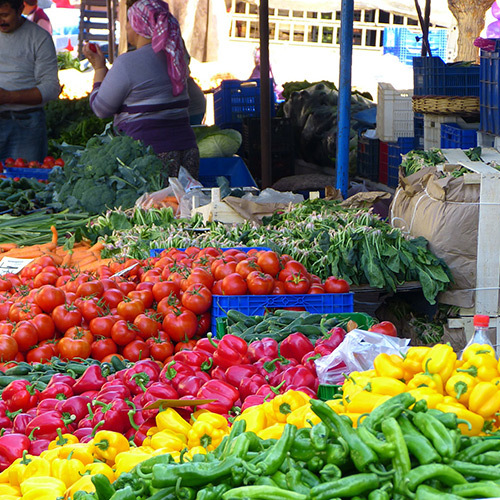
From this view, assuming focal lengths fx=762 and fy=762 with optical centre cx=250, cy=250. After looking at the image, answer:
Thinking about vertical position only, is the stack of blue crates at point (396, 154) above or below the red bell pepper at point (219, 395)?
above

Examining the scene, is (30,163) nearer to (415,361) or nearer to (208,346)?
(208,346)

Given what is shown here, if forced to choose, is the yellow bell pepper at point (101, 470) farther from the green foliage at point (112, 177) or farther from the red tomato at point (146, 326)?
the green foliage at point (112, 177)

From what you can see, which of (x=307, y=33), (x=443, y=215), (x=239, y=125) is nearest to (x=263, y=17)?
(x=239, y=125)

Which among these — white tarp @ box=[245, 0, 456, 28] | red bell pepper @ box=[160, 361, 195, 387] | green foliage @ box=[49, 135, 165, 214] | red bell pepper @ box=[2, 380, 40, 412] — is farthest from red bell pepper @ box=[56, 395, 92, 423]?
white tarp @ box=[245, 0, 456, 28]

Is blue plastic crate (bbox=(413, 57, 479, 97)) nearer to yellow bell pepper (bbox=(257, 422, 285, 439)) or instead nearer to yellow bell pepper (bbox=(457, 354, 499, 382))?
yellow bell pepper (bbox=(457, 354, 499, 382))

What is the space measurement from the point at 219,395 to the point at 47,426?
608 millimetres

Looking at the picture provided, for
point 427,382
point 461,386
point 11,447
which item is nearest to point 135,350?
point 11,447

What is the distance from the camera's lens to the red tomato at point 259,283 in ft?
13.2

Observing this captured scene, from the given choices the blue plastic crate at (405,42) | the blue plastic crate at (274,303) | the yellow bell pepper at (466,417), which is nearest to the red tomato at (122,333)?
the blue plastic crate at (274,303)

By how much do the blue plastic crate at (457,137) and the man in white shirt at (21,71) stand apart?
3999mm

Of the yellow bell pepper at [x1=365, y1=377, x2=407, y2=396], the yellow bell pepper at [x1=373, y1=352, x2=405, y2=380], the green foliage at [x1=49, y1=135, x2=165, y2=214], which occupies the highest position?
the green foliage at [x1=49, y1=135, x2=165, y2=214]

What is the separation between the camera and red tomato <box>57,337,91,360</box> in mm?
3592

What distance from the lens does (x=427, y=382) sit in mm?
2191

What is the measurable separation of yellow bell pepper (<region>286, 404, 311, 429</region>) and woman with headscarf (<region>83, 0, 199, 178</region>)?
493 cm
